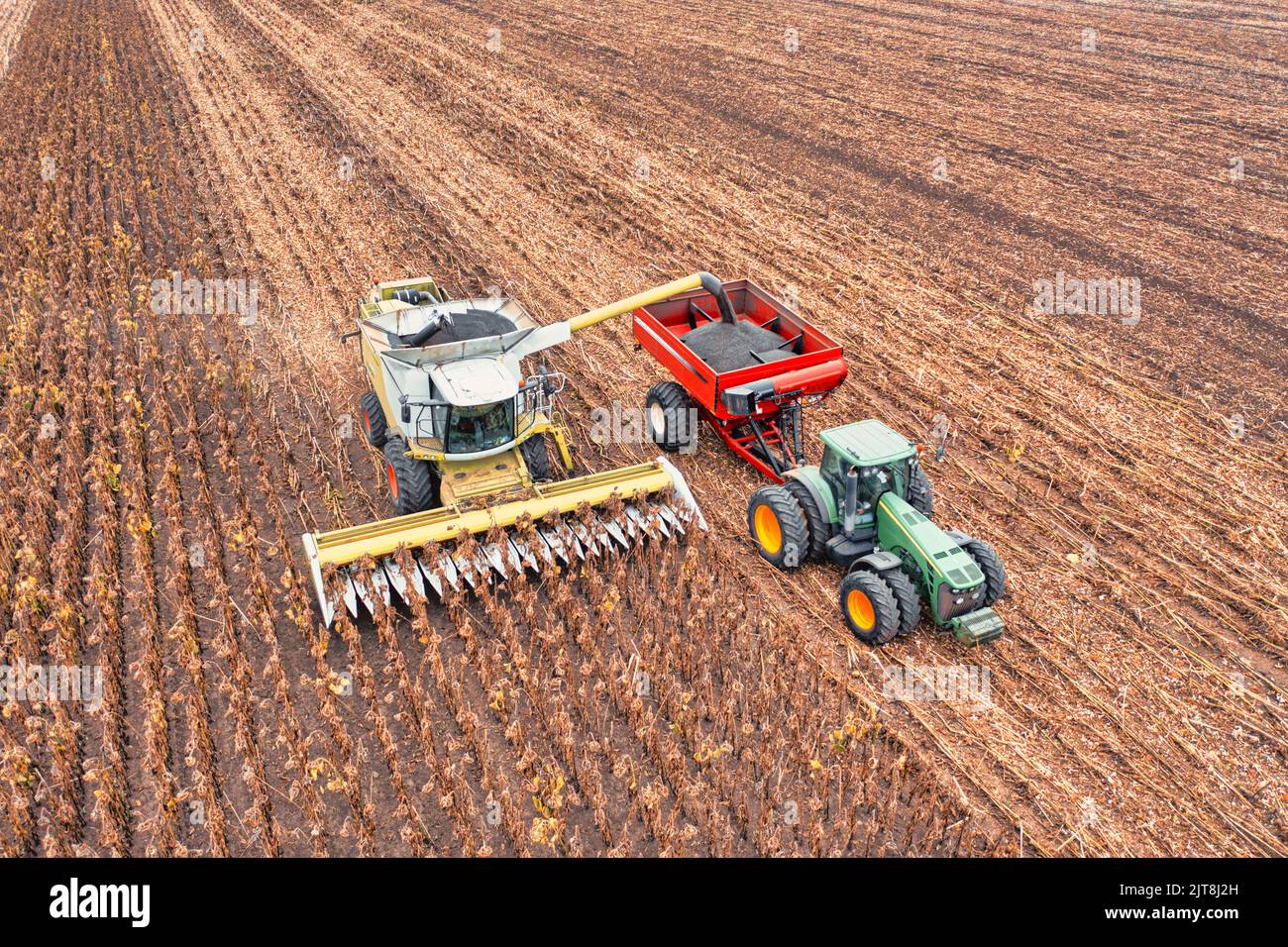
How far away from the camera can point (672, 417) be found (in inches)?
512

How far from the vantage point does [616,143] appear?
24.3m

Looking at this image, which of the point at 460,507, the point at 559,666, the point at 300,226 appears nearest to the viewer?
the point at 559,666

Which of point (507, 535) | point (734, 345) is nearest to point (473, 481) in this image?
point (507, 535)

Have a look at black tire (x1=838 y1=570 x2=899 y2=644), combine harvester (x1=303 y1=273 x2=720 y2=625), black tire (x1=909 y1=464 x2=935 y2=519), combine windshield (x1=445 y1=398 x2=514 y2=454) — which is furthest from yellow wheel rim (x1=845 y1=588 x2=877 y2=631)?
combine windshield (x1=445 y1=398 x2=514 y2=454)

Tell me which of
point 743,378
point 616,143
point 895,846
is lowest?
point 895,846

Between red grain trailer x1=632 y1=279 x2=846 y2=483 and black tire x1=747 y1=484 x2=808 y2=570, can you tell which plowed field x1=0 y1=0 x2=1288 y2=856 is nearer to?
black tire x1=747 y1=484 x2=808 y2=570

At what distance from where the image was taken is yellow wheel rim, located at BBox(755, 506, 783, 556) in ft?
36.1

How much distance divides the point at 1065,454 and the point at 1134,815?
591 centimetres

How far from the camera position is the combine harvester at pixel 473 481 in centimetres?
1039

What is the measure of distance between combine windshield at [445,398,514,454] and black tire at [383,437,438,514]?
47cm

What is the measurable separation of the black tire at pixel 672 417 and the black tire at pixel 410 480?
3.15 meters

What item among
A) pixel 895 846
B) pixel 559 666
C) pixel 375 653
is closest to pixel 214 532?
pixel 375 653
